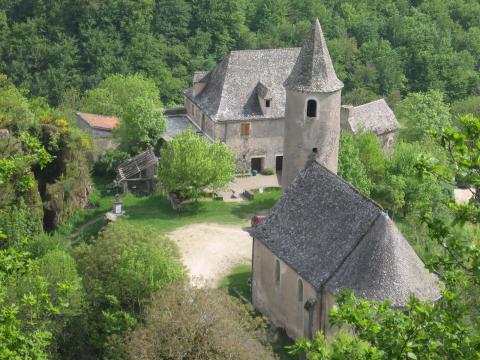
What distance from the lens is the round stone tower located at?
4469 centimetres

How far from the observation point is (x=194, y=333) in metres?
33.2

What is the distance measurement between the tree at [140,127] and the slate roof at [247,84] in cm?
320

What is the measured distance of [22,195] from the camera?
4928 centimetres

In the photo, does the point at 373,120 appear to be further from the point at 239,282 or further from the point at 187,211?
the point at 239,282

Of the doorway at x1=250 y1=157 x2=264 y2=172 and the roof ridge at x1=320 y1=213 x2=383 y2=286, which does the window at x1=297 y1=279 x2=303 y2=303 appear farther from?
the doorway at x1=250 y1=157 x2=264 y2=172

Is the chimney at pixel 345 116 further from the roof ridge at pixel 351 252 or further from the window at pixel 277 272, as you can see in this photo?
the roof ridge at pixel 351 252

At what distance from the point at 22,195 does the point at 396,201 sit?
20.2 meters

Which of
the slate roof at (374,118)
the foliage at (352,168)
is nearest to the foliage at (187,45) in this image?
the slate roof at (374,118)

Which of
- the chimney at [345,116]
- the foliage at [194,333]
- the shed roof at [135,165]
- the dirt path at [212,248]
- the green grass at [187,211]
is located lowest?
the dirt path at [212,248]

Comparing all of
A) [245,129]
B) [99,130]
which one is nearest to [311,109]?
[245,129]

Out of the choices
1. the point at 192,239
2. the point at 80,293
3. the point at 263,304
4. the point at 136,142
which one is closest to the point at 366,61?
the point at 136,142

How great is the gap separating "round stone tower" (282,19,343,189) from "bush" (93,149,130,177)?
17.6 m

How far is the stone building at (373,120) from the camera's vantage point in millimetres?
61219

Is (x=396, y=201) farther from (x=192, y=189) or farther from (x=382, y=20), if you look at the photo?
(x=382, y=20)
